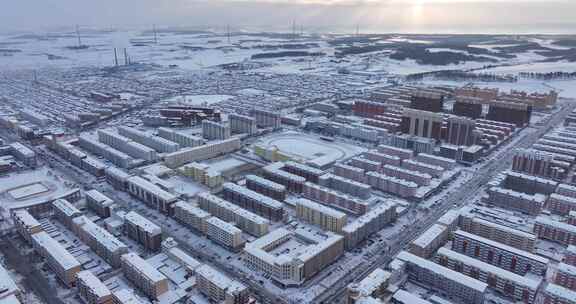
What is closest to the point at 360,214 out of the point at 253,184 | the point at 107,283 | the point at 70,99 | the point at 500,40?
the point at 253,184

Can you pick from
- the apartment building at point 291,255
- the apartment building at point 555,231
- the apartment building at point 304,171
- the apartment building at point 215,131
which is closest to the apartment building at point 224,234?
the apartment building at point 291,255

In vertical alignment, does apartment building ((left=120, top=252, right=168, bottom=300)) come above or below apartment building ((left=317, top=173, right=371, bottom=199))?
below

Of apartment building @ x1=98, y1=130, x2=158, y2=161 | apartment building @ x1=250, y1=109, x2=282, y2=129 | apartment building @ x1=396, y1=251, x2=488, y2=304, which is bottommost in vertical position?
apartment building @ x1=396, y1=251, x2=488, y2=304

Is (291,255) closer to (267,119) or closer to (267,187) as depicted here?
(267,187)

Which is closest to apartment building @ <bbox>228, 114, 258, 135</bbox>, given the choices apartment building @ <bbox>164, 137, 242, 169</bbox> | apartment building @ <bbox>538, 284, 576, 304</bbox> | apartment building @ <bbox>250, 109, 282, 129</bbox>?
apartment building @ <bbox>250, 109, 282, 129</bbox>

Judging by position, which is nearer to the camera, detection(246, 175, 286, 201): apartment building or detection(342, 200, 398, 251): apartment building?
detection(342, 200, 398, 251): apartment building

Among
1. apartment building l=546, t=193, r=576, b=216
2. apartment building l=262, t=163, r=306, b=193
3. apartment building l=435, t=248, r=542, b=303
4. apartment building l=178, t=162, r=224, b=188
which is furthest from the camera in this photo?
apartment building l=178, t=162, r=224, b=188

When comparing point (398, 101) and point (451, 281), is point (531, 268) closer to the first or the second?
point (451, 281)

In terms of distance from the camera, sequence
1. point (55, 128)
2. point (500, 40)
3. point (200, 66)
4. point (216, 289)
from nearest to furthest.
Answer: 1. point (216, 289)
2. point (55, 128)
3. point (200, 66)
4. point (500, 40)

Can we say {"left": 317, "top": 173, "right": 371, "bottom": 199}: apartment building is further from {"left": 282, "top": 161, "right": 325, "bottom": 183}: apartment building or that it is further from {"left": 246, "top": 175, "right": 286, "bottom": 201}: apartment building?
{"left": 246, "top": 175, "right": 286, "bottom": 201}: apartment building
